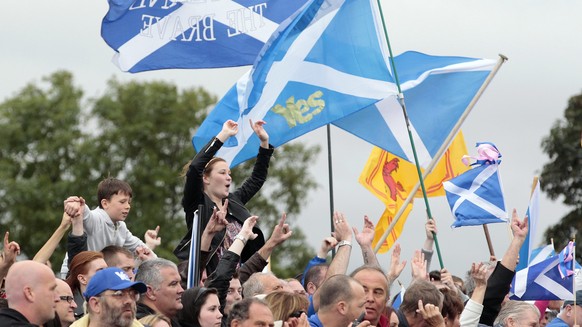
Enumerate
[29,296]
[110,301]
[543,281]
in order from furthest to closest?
[543,281]
[110,301]
[29,296]

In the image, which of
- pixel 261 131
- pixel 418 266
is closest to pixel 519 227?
pixel 418 266

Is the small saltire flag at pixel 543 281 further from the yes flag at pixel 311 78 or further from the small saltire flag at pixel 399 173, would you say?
the small saltire flag at pixel 399 173

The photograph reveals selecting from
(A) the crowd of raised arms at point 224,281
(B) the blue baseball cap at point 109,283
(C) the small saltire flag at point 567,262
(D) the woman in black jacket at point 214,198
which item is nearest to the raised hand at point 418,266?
(A) the crowd of raised arms at point 224,281

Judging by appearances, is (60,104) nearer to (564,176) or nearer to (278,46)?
(564,176)

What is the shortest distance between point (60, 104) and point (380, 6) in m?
39.7

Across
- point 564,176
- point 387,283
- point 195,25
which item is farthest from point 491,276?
point 564,176

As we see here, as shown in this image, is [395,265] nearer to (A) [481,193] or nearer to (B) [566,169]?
(A) [481,193]

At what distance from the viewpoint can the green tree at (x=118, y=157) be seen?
51.4 meters

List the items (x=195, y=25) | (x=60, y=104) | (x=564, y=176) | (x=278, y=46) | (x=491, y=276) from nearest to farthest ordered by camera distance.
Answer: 1. (x=491, y=276)
2. (x=278, y=46)
3. (x=195, y=25)
4. (x=564, y=176)
5. (x=60, y=104)

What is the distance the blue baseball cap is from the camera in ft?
34.4

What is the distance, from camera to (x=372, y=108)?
57.6 ft

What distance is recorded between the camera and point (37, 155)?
180ft

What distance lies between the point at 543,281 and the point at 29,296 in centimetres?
647

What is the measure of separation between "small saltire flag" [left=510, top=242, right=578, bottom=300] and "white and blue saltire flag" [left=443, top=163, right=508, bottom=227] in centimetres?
61
